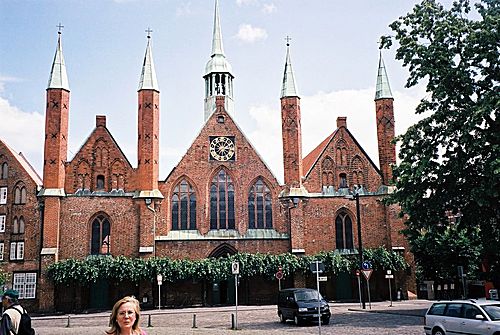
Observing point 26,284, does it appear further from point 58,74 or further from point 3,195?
point 58,74

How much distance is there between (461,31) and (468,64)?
4.95 ft

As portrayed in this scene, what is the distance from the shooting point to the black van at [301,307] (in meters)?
24.8

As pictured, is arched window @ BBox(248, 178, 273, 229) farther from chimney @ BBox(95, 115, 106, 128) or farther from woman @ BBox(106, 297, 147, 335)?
woman @ BBox(106, 297, 147, 335)

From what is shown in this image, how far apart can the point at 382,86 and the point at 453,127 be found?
823 inches

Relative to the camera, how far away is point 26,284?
40125 millimetres

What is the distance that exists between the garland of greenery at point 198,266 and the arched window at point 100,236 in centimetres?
136

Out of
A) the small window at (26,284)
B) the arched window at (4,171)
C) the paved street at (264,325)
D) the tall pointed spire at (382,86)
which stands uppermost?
the tall pointed spire at (382,86)

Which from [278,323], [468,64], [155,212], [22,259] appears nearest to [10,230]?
[22,259]

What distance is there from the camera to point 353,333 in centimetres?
2061

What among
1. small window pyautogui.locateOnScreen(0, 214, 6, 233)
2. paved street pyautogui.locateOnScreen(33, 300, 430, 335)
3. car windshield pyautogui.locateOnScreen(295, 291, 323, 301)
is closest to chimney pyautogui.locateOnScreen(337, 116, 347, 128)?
paved street pyautogui.locateOnScreen(33, 300, 430, 335)

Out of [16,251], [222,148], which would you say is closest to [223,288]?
[222,148]

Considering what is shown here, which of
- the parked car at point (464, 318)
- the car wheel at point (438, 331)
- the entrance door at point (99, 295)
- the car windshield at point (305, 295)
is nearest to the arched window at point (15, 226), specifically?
the entrance door at point (99, 295)

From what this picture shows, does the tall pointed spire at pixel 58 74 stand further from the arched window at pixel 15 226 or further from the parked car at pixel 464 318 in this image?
the parked car at pixel 464 318

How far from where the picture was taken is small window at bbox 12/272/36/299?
1567 inches
